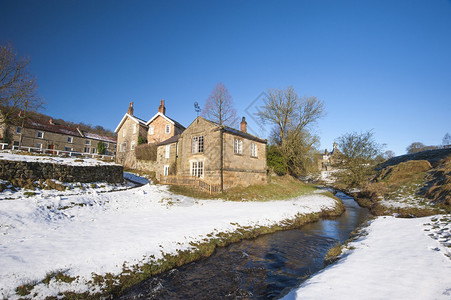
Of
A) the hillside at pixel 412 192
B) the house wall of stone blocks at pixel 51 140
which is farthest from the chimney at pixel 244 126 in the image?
the house wall of stone blocks at pixel 51 140

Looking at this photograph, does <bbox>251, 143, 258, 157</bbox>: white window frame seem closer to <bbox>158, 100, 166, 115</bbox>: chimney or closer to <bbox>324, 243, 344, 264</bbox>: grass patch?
<bbox>324, 243, 344, 264</bbox>: grass patch

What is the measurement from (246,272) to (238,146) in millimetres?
17234

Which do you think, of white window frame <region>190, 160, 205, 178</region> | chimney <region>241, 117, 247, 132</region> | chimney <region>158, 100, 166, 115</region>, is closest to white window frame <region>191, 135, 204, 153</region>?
white window frame <region>190, 160, 205, 178</region>

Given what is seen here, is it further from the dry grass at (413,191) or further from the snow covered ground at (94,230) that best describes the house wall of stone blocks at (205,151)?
the dry grass at (413,191)

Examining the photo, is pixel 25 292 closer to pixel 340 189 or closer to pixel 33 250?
pixel 33 250

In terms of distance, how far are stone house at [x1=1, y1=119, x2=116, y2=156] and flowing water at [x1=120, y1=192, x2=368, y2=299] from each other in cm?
3706

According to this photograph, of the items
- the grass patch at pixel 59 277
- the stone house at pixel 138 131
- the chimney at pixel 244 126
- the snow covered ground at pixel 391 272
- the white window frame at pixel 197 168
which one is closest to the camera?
the snow covered ground at pixel 391 272

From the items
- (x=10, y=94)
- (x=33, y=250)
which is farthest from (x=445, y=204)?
(x=10, y=94)

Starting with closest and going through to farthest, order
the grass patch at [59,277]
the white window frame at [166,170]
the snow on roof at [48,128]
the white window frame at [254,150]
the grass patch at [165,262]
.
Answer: the grass patch at [59,277]
the grass patch at [165,262]
the white window frame at [254,150]
the white window frame at [166,170]
the snow on roof at [48,128]

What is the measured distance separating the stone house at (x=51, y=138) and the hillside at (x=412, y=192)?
1729 inches

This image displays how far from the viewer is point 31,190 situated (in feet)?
44.3

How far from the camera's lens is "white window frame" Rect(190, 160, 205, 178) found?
22.6 meters

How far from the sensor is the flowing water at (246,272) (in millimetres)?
5840

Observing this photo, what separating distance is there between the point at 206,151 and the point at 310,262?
15.9 metres
